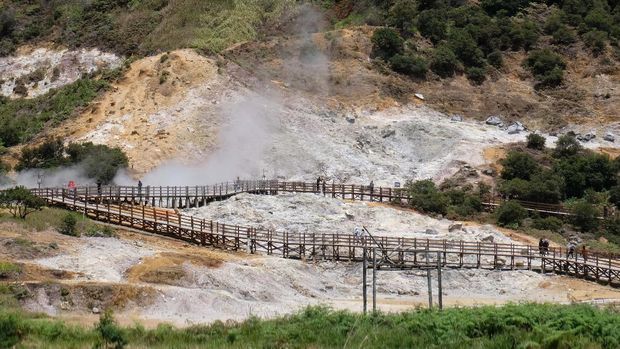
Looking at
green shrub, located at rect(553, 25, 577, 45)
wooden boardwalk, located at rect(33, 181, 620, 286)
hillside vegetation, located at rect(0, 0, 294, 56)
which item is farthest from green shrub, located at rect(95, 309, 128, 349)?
green shrub, located at rect(553, 25, 577, 45)

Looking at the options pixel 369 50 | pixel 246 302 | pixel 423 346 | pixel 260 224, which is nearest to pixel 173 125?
pixel 260 224

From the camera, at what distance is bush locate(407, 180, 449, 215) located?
206 feet

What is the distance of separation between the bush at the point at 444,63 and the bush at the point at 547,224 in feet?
102

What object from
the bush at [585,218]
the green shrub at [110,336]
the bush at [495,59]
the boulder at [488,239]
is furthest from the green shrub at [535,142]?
the green shrub at [110,336]

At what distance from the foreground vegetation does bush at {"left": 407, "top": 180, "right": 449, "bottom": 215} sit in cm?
3690

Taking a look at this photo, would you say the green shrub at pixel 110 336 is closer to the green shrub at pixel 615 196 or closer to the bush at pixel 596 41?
the green shrub at pixel 615 196

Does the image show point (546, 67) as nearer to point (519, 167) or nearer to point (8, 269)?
point (519, 167)

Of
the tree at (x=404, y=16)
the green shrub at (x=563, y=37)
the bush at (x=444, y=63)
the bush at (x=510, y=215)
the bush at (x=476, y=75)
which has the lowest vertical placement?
the bush at (x=510, y=215)

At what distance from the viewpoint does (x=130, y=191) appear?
58906mm

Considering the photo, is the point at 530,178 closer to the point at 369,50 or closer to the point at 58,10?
the point at 369,50

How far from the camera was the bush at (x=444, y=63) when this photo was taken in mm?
91875

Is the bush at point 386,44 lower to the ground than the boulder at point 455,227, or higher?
higher

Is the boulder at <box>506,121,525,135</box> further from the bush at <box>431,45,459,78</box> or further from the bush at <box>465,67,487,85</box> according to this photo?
the bush at <box>431,45,459,78</box>

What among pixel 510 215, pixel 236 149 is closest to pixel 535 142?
pixel 510 215
